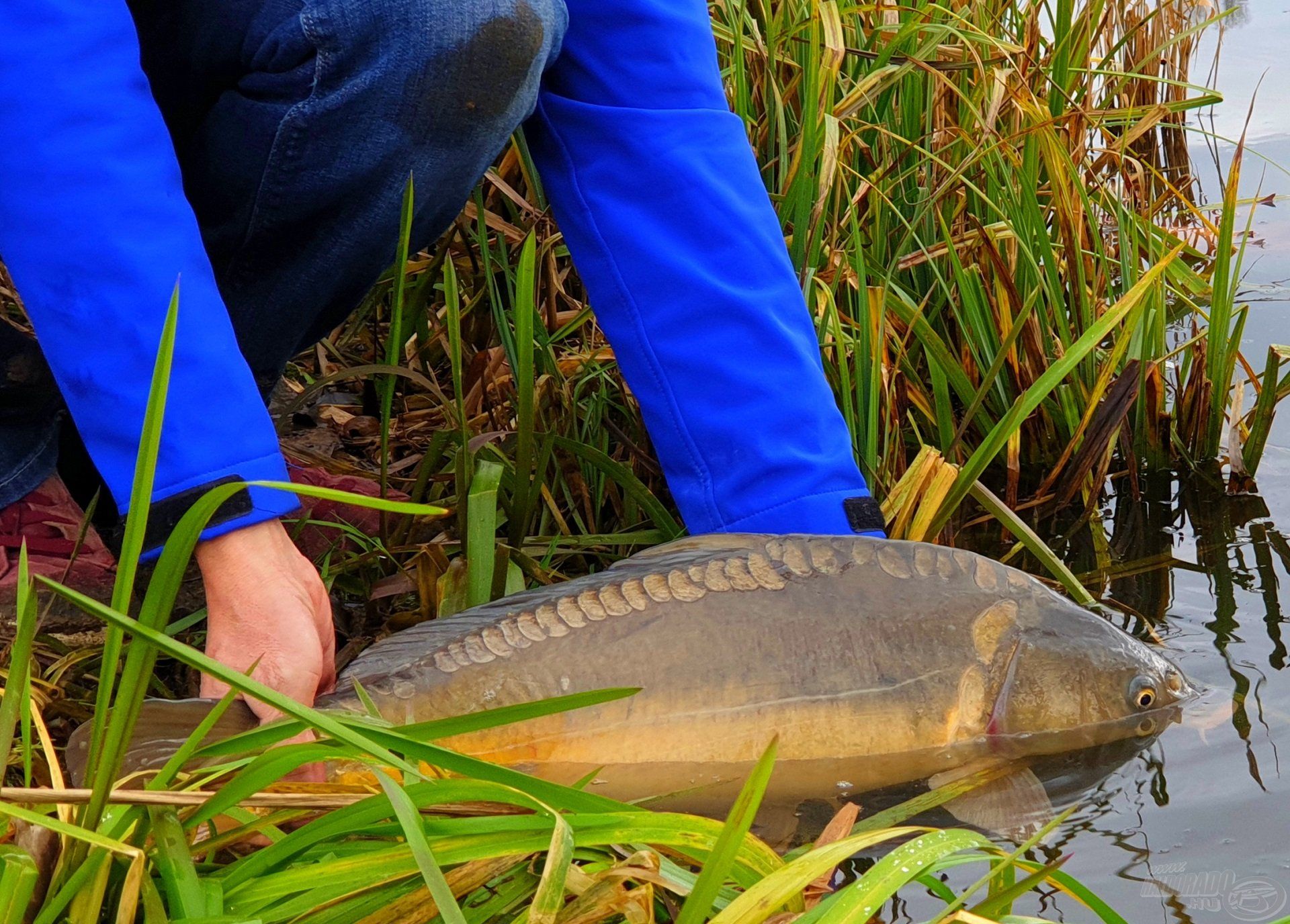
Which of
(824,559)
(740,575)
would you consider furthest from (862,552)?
(740,575)

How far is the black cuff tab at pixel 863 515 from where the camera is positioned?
5.73 ft

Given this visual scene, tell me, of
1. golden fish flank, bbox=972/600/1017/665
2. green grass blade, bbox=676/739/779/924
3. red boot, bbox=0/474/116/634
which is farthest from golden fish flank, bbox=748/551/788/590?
red boot, bbox=0/474/116/634

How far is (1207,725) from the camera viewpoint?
1.61m

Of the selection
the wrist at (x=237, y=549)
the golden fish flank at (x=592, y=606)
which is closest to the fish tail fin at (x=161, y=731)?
the wrist at (x=237, y=549)

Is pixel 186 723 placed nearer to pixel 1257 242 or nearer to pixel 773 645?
pixel 773 645

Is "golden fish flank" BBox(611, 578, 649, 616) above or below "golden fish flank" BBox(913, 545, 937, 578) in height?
below

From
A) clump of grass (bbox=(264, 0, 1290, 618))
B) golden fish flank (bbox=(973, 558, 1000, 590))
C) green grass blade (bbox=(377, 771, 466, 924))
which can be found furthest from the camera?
clump of grass (bbox=(264, 0, 1290, 618))

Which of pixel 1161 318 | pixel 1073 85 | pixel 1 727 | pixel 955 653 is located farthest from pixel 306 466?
pixel 1073 85

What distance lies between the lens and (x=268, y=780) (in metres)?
0.99

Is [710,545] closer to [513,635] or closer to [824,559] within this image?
[824,559]

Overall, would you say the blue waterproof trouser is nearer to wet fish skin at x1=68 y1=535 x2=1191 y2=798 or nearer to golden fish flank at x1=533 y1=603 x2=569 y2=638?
wet fish skin at x1=68 y1=535 x2=1191 y2=798

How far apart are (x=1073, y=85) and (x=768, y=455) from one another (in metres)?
1.53

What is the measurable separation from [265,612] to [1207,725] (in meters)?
1.09

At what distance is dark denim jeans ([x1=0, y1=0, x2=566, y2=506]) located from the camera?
1634 mm
